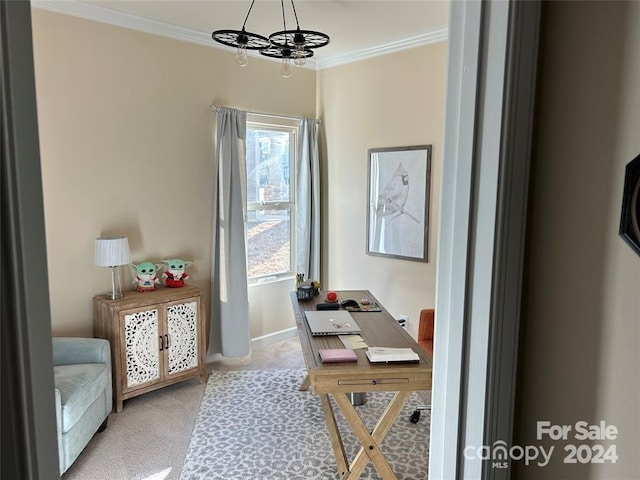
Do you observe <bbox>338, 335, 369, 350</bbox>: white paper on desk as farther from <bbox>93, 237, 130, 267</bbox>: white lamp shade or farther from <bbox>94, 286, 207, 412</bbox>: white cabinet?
<bbox>93, 237, 130, 267</bbox>: white lamp shade

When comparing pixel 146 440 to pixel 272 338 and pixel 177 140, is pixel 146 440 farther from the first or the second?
pixel 177 140

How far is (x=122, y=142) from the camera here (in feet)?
10.8

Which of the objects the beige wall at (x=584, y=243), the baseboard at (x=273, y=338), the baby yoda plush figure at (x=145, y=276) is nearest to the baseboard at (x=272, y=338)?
the baseboard at (x=273, y=338)

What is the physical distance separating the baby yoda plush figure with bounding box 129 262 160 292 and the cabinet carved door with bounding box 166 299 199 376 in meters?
0.25

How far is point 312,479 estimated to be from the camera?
240 cm

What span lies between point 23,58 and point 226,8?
2709 mm

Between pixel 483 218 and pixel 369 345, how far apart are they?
1604 millimetres

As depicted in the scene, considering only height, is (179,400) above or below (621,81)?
below

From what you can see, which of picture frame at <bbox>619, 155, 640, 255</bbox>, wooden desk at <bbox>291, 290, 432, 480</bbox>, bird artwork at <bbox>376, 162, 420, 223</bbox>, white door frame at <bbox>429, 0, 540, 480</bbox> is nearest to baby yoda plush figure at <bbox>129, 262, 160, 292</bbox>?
wooden desk at <bbox>291, 290, 432, 480</bbox>

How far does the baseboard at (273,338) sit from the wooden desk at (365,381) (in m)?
1.75

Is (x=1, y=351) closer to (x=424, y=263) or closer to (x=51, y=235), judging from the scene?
(x=51, y=235)

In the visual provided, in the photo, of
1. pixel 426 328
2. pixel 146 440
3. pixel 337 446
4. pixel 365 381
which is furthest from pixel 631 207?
pixel 146 440

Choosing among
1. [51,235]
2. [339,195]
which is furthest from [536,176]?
[339,195]

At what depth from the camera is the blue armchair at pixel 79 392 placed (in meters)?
2.33
